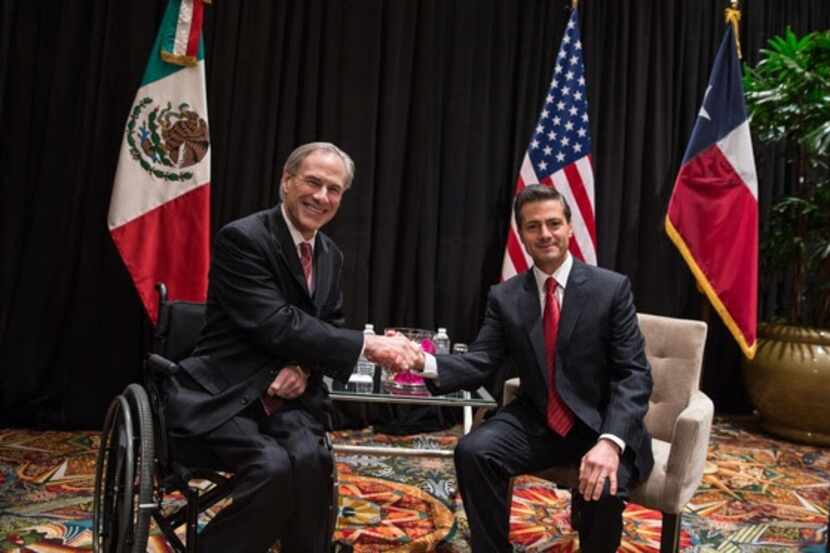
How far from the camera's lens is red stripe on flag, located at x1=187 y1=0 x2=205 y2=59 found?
3.35m

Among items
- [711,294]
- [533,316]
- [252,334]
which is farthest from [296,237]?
[711,294]

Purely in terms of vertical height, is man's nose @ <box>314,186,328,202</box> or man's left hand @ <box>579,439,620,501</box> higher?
man's nose @ <box>314,186,328,202</box>

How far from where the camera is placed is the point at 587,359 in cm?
208

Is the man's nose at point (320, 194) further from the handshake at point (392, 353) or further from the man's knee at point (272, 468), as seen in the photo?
the man's knee at point (272, 468)

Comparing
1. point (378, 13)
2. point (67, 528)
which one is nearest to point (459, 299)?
point (378, 13)

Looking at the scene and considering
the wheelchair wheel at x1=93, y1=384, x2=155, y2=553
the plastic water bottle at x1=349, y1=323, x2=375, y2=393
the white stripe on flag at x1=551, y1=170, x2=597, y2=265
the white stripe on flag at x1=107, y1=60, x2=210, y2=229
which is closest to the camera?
the wheelchair wheel at x1=93, y1=384, x2=155, y2=553

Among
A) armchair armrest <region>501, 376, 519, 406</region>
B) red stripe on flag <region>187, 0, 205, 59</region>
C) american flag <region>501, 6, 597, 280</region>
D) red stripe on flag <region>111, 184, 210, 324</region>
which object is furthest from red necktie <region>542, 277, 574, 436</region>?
red stripe on flag <region>187, 0, 205, 59</region>

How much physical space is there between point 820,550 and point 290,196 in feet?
7.77

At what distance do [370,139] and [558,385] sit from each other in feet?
7.44

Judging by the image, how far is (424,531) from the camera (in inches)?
101

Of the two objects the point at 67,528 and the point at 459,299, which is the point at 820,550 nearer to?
the point at 459,299

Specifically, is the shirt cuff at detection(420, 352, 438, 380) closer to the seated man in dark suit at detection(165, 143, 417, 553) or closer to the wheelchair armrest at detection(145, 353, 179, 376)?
the seated man in dark suit at detection(165, 143, 417, 553)

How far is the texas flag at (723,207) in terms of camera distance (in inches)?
156

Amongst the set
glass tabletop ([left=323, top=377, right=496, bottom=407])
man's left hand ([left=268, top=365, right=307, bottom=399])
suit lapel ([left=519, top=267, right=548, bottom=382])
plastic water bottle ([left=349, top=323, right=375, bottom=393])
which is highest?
suit lapel ([left=519, top=267, right=548, bottom=382])
